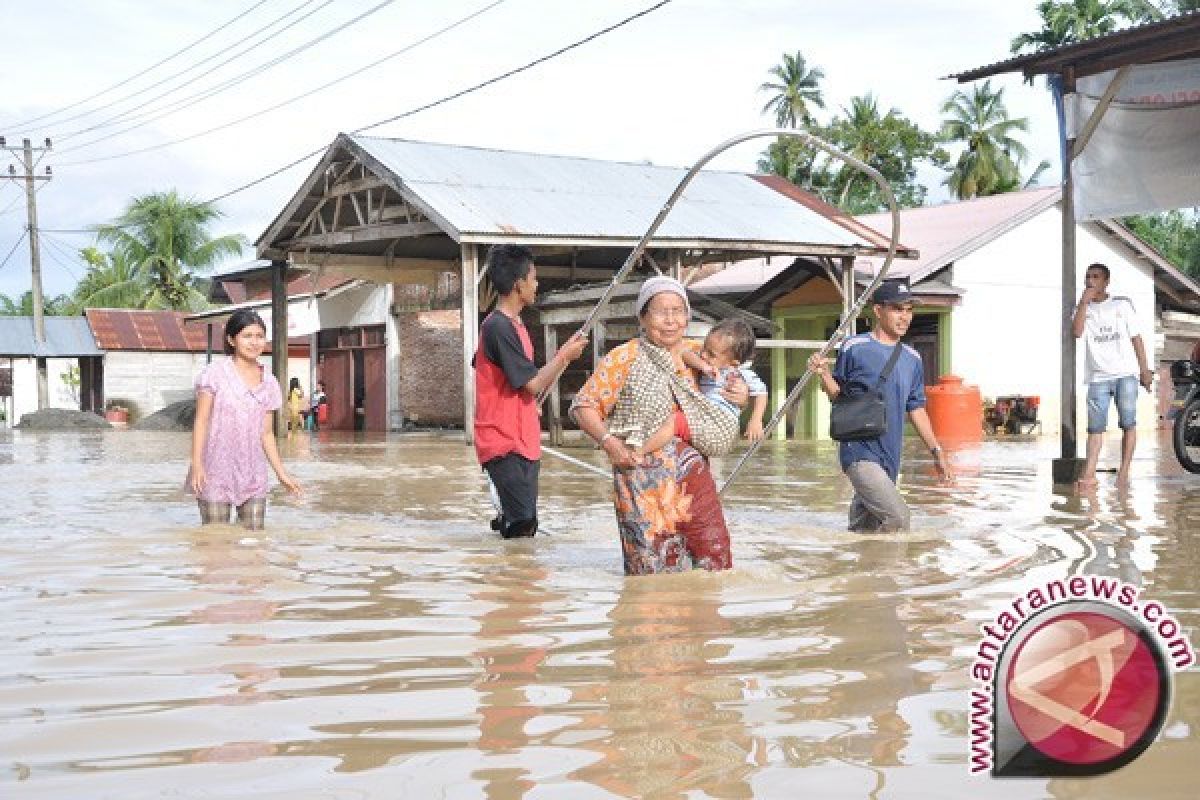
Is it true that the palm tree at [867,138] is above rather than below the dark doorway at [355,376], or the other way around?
above

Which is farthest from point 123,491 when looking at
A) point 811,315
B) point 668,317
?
point 811,315

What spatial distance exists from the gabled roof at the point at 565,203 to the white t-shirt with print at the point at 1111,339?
9251 mm

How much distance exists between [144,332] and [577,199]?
23.5m

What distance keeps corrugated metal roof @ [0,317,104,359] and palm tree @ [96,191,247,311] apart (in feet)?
18.7

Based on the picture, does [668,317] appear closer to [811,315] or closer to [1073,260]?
[1073,260]

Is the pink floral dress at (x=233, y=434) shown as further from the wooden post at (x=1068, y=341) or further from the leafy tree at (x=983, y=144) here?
the leafy tree at (x=983, y=144)

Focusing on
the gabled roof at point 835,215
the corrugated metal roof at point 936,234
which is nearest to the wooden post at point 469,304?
the gabled roof at point 835,215

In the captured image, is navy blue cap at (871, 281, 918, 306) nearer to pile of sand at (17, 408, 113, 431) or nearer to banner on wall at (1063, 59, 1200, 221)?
banner on wall at (1063, 59, 1200, 221)

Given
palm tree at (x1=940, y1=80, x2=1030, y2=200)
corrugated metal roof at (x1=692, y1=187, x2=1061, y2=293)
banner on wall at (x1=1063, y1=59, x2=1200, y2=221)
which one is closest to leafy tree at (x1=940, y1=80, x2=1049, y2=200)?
palm tree at (x1=940, y1=80, x2=1030, y2=200)

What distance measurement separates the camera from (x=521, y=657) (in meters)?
4.20

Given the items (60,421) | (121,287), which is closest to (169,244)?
(121,287)

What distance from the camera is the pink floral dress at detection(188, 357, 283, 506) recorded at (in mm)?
7297

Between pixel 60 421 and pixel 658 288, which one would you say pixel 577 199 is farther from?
pixel 60 421

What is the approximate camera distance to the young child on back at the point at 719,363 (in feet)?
18.8
